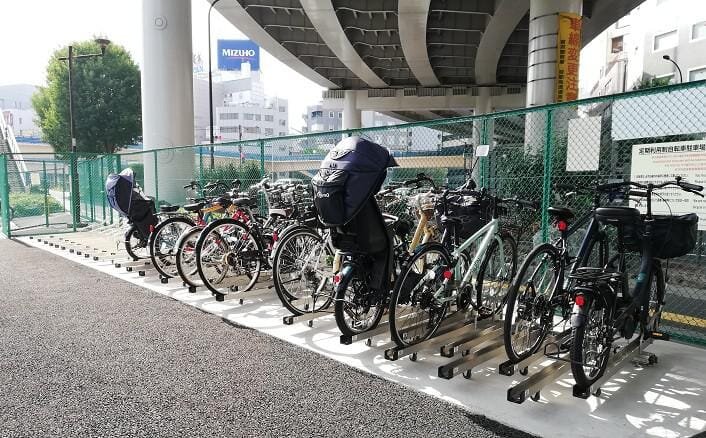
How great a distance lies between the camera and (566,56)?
11742 mm

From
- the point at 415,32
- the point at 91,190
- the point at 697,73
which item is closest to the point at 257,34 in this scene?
the point at 415,32

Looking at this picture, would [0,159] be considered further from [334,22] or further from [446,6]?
[446,6]

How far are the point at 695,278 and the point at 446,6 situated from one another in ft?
46.7

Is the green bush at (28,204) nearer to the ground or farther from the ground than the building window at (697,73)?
nearer to the ground

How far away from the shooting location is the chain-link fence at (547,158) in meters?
4.33

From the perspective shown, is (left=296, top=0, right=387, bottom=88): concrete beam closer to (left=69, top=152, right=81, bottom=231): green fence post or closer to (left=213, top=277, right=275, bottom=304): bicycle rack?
(left=69, top=152, right=81, bottom=231): green fence post

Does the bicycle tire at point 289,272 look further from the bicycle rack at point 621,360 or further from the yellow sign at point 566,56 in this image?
the yellow sign at point 566,56

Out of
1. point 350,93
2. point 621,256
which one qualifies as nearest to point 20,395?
point 621,256

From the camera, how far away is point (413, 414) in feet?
9.79

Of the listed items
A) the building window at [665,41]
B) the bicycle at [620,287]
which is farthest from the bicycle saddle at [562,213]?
the building window at [665,41]

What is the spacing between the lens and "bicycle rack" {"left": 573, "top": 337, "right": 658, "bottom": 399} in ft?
9.87

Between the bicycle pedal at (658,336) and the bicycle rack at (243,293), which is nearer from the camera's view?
the bicycle pedal at (658,336)

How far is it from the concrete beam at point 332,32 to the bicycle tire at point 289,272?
41.9 ft

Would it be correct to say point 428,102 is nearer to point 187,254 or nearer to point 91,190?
point 91,190
